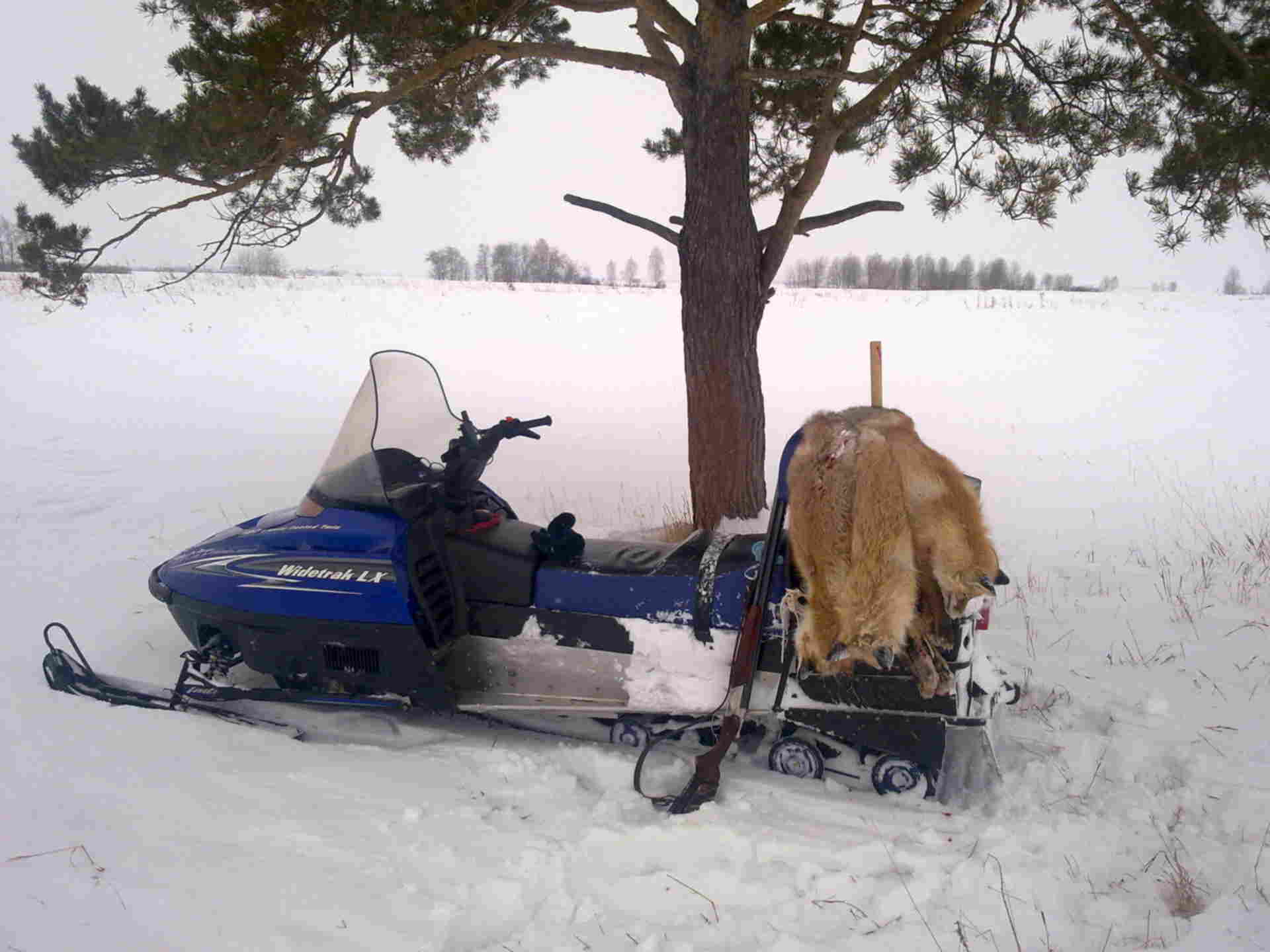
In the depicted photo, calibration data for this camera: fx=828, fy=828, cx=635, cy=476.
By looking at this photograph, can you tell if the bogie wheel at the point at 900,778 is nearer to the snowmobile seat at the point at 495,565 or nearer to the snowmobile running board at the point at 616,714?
the snowmobile running board at the point at 616,714

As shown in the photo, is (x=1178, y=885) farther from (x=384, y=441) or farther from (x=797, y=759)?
(x=384, y=441)

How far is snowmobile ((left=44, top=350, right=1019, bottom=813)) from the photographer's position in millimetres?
2680

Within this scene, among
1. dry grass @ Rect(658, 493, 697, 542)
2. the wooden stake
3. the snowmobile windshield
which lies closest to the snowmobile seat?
the snowmobile windshield

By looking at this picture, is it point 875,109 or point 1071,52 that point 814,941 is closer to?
point 875,109

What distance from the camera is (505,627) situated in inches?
122

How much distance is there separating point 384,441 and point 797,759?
1972 millimetres

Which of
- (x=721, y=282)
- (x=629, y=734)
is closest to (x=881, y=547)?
(x=629, y=734)

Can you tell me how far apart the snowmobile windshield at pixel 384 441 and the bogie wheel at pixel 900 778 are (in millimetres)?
1984

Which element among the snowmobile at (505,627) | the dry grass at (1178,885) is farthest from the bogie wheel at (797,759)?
the dry grass at (1178,885)

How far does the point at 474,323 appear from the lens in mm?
21969

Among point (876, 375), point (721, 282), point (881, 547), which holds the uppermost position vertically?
point (721, 282)

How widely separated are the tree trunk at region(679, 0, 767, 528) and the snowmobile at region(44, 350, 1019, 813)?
2079 millimetres

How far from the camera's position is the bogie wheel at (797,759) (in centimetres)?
284

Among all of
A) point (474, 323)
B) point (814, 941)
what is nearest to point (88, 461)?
point (814, 941)
